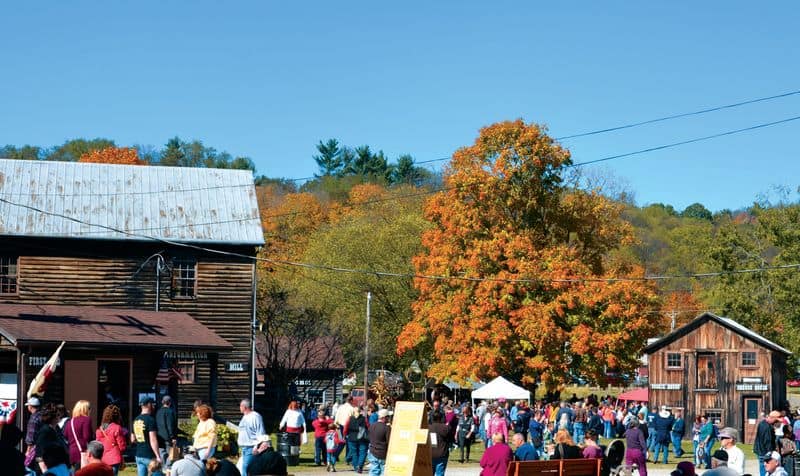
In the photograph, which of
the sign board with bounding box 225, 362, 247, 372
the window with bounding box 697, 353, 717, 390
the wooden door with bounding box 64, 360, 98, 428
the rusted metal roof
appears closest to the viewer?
the rusted metal roof

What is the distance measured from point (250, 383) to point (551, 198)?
18.5 m

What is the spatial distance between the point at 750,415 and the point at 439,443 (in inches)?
1172

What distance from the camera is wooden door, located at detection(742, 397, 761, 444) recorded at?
4791 cm

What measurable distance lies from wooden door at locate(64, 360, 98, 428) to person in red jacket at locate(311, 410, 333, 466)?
6.87m

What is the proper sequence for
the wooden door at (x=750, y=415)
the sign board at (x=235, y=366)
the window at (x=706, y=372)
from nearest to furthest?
1. the sign board at (x=235, y=366)
2. the wooden door at (x=750, y=415)
3. the window at (x=706, y=372)

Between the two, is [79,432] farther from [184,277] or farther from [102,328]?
[184,277]

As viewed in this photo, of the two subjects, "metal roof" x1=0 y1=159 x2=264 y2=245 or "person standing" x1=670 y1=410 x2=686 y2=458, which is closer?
"person standing" x1=670 y1=410 x2=686 y2=458

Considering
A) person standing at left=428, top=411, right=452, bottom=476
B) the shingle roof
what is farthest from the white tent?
person standing at left=428, top=411, right=452, bottom=476

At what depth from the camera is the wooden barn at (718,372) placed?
48219mm

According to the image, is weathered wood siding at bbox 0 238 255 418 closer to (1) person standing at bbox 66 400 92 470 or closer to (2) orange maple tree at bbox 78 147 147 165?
(1) person standing at bbox 66 400 92 470

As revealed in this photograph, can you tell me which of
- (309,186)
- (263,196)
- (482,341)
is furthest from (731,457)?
(309,186)

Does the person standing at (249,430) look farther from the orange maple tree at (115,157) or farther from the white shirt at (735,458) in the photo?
the orange maple tree at (115,157)

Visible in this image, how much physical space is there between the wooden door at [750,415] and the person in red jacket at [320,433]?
2463 centimetres

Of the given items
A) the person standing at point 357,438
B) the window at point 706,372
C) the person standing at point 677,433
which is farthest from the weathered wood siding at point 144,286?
the window at point 706,372
